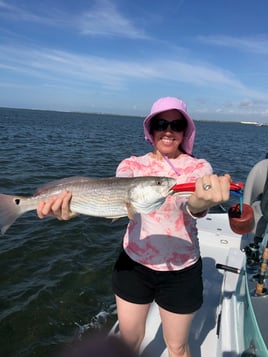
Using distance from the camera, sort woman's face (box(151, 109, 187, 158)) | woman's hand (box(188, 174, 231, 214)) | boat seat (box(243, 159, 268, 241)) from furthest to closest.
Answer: boat seat (box(243, 159, 268, 241)), woman's face (box(151, 109, 187, 158)), woman's hand (box(188, 174, 231, 214))

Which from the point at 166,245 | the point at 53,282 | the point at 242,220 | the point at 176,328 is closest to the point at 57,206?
the point at 166,245

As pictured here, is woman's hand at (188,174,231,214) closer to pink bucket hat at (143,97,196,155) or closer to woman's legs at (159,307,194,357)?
pink bucket hat at (143,97,196,155)

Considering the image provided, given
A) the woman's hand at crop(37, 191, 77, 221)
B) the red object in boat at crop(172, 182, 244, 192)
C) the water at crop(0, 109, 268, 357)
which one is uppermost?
the red object in boat at crop(172, 182, 244, 192)

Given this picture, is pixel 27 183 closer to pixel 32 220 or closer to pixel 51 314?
pixel 32 220

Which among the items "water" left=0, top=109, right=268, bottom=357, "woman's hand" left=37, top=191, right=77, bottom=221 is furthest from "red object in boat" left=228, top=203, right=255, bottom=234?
"water" left=0, top=109, right=268, bottom=357

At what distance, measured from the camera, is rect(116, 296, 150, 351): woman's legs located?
3.55 metres

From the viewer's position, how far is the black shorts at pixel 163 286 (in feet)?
11.0

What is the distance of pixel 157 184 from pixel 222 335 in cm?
269

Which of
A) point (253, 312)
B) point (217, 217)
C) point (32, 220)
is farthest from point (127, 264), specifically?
point (32, 220)

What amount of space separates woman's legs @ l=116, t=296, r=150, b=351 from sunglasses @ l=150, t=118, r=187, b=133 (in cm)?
198

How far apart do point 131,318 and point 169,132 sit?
7.01ft

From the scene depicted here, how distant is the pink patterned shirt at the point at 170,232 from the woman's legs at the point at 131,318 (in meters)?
0.52

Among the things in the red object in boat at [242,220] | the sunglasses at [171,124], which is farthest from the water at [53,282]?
the sunglasses at [171,124]

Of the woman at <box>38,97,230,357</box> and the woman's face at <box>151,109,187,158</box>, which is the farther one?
the woman's face at <box>151,109,187,158</box>
